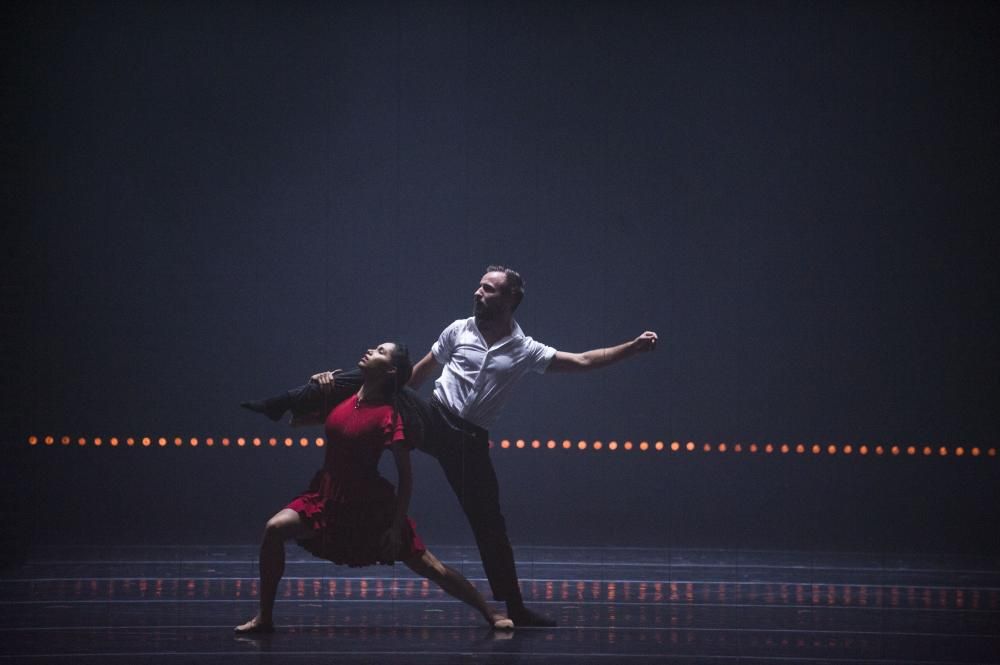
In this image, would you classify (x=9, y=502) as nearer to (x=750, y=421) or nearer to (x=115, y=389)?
(x=115, y=389)

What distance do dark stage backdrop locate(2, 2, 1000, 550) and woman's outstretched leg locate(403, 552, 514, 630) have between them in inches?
110

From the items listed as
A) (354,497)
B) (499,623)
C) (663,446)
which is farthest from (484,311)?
(663,446)

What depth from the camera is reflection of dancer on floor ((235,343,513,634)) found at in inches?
163

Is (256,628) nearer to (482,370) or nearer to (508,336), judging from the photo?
(482,370)

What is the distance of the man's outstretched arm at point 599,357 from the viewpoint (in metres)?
4.44

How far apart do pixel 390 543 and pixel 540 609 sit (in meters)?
1.03

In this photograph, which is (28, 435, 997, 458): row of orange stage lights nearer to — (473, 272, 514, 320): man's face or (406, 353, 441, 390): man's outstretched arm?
(406, 353, 441, 390): man's outstretched arm

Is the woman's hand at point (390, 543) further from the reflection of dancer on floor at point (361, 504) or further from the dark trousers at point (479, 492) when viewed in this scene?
the dark trousers at point (479, 492)

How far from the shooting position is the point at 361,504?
4.18 meters

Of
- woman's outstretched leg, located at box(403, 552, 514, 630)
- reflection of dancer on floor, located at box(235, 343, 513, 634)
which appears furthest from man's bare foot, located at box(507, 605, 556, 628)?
reflection of dancer on floor, located at box(235, 343, 513, 634)

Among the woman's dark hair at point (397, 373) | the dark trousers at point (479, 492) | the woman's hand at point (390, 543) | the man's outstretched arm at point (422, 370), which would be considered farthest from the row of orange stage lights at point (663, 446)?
the woman's hand at point (390, 543)

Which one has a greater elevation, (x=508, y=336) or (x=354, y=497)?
(x=508, y=336)

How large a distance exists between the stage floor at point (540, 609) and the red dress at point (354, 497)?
296mm

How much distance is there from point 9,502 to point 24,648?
2321 mm
